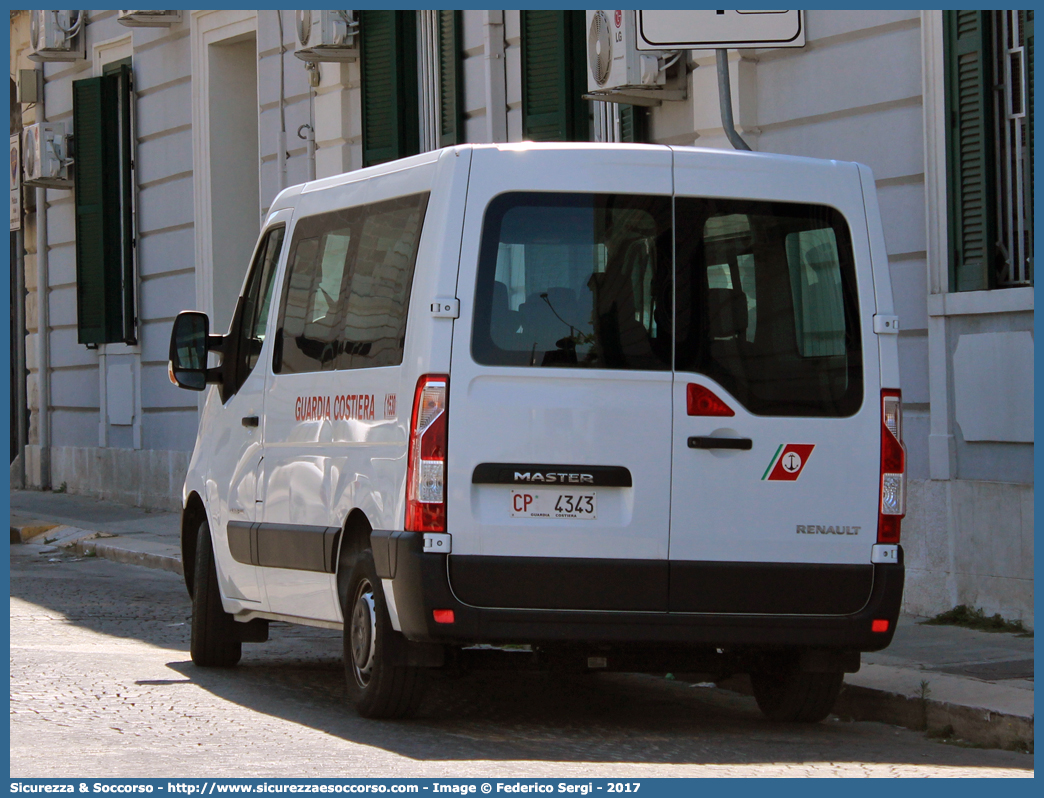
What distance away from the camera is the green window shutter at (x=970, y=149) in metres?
9.62

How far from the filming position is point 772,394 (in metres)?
6.42

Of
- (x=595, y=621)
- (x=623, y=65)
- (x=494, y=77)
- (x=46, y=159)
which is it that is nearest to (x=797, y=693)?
(x=595, y=621)

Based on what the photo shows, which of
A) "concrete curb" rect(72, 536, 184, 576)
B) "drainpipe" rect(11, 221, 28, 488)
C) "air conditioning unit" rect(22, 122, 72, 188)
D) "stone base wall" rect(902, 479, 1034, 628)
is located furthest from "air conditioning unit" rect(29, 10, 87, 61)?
"stone base wall" rect(902, 479, 1034, 628)

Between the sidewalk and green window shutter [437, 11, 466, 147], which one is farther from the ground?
green window shutter [437, 11, 466, 147]

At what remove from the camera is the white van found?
6.16 m

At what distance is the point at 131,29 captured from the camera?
19.2 metres

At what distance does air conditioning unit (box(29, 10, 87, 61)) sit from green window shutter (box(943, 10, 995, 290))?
12670 mm

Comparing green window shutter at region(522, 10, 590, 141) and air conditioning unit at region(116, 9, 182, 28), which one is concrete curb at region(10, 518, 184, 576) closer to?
green window shutter at region(522, 10, 590, 141)

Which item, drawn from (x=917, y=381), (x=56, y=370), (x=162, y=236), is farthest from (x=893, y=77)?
(x=56, y=370)

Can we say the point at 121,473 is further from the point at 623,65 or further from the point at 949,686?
the point at 949,686

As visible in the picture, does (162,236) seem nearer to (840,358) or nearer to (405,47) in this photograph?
(405,47)

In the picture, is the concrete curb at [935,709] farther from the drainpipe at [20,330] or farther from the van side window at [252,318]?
the drainpipe at [20,330]

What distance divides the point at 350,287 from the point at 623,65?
5320 mm
